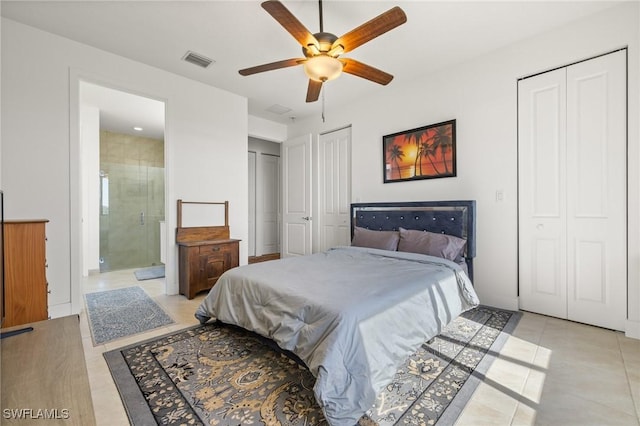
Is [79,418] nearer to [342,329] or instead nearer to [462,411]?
[342,329]

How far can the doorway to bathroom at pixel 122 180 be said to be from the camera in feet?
14.6

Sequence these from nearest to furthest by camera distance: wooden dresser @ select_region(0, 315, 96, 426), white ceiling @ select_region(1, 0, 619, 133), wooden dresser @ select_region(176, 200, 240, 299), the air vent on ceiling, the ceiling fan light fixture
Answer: wooden dresser @ select_region(0, 315, 96, 426) → the ceiling fan light fixture → white ceiling @ select_region(1, 0, 619, 133) → wooden dresser @ select_region(176, 200, 240, 299) → the air vent on ceiling

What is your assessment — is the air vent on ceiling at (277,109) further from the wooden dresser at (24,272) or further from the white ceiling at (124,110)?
the wooden dresser at (24,272)

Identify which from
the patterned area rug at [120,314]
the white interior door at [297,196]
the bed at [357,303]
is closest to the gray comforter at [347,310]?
the bed at [357,303]

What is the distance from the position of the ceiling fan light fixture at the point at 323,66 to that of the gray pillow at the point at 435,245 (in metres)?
1.84

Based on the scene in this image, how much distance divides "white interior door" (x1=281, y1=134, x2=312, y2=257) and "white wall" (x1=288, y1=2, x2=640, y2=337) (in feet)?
4.86

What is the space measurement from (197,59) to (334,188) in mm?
2557

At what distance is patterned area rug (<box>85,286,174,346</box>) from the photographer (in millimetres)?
2422

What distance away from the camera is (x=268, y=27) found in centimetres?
262

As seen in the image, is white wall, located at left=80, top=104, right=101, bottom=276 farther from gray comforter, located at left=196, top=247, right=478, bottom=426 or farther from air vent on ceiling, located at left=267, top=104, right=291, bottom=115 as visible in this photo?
gray comforter, located at left=196, top=247, right=478, bottom=426

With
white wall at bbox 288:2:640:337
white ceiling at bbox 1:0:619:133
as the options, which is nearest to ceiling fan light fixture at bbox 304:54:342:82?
white ceiling at bbox 1:0:619:133

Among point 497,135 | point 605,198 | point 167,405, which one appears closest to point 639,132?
point 605,198

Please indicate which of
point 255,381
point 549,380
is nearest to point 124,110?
point 255,381

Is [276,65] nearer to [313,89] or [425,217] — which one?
[313,89]
